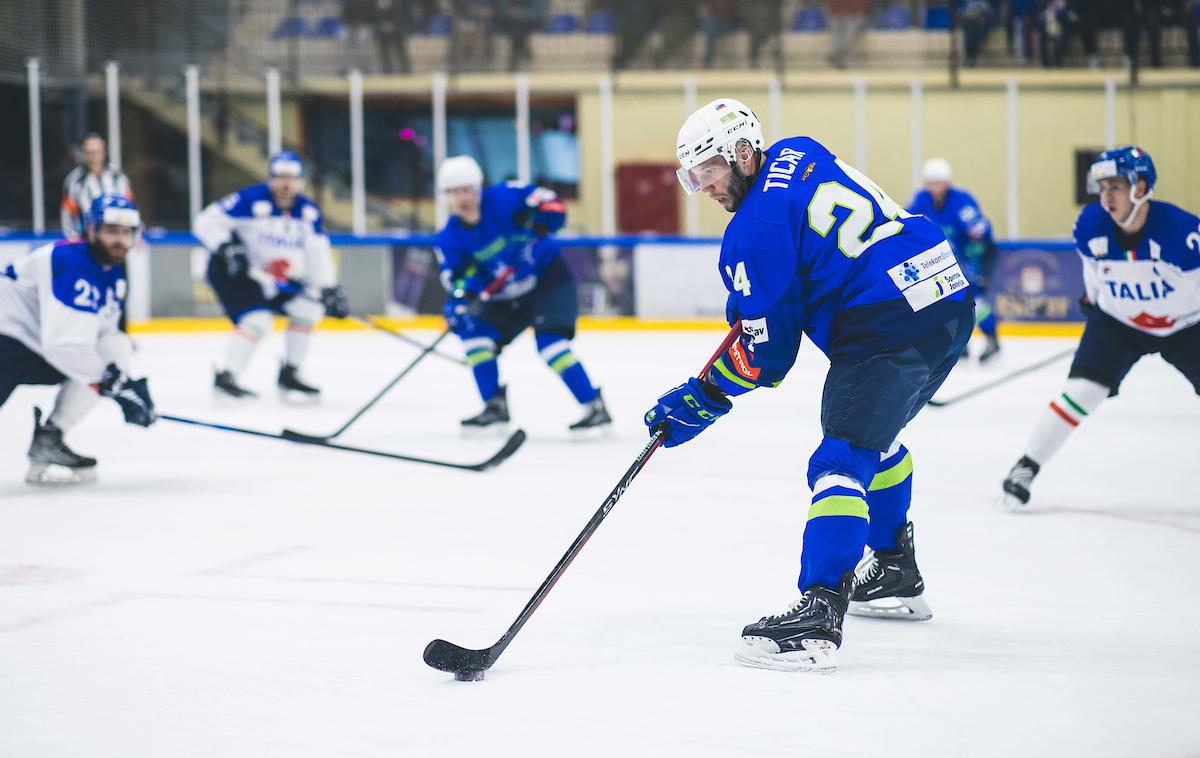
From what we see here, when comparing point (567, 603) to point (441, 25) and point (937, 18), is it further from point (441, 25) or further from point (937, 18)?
point (937, 18)

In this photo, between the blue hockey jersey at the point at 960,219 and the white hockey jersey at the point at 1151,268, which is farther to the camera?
the blue hockey jersey at the point at 960,219

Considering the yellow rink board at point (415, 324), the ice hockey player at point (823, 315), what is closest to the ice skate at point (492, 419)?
the ice hockey player at point (823, 315)

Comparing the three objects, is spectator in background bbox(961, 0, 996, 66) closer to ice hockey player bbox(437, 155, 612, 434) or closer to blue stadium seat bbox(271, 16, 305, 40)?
blue stadium seat bbox(271, 16, 305, 40)

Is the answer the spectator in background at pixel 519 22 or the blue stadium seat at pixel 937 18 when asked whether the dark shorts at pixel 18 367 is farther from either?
the blue stadium seat at pixel 937 18

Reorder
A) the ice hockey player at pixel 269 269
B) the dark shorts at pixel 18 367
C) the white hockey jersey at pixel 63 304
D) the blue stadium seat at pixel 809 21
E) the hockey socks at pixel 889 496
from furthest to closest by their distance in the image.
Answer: the blue stadium seat at pixel 809 21 → the ice hockey player at pixel 269 269 → the dark shorts at pixel 18 367 → the white hockey jersey at pixel 63 304 → the hockey socks at pixel 889 496

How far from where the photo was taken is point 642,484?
4668 mm

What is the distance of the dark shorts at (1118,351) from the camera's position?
4.03m

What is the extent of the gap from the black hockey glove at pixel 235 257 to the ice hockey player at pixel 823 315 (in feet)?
15.1

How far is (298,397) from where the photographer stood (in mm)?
6961

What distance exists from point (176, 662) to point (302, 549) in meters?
1.10

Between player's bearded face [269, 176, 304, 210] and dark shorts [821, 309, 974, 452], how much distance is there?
15.9 ft

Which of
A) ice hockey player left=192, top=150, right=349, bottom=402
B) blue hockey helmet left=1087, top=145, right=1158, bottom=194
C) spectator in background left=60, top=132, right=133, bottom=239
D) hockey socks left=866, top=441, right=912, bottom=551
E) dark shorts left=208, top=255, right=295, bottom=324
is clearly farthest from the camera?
spectator in background left=60, top=132, right=133, bottom=239

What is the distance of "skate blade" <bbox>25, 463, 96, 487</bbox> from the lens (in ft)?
15.3

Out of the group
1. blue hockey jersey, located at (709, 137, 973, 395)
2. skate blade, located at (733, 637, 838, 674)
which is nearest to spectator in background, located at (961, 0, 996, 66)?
blue hockey jersey, located at (709, 137, 973, 395)
